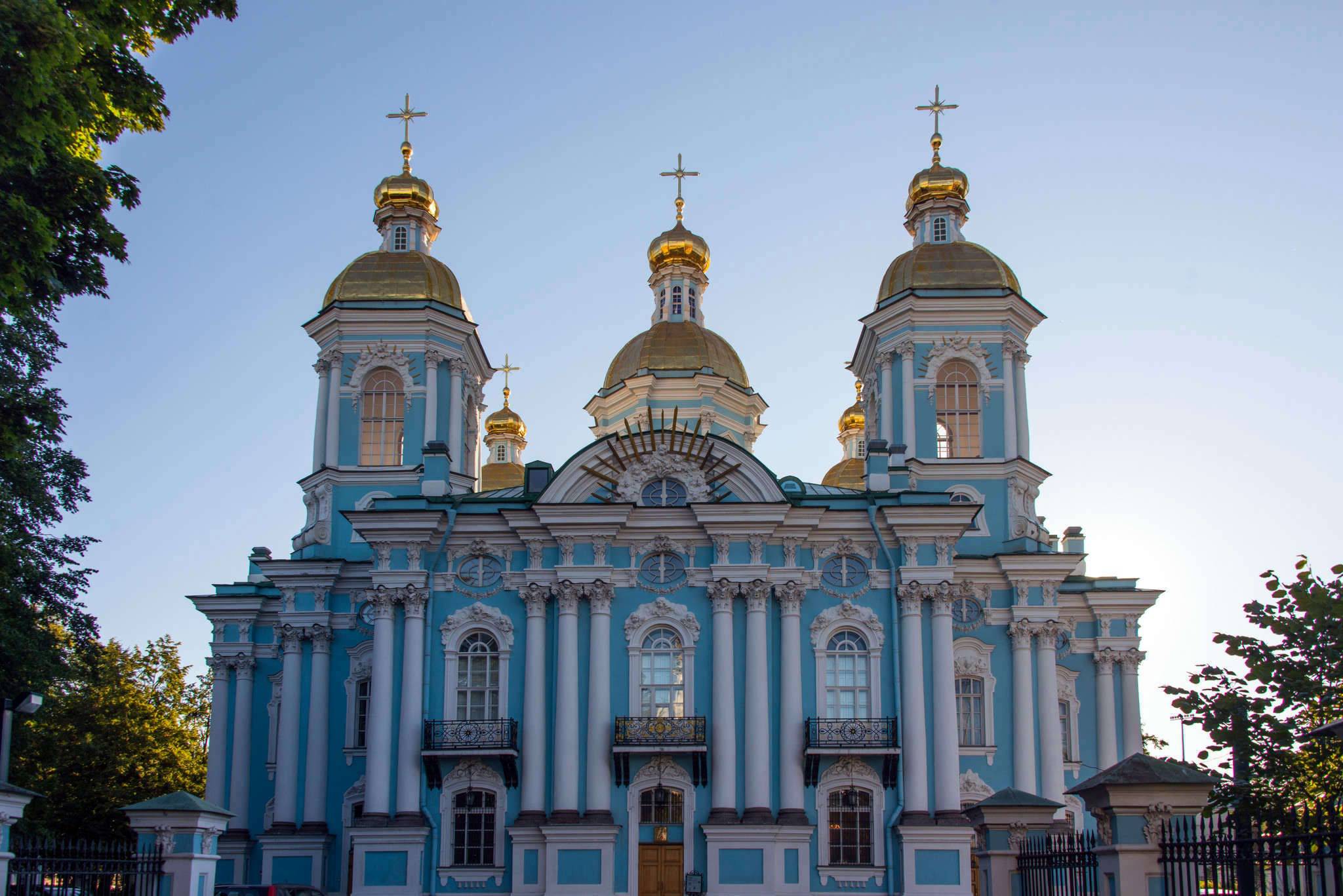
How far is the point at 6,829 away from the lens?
1383 cm

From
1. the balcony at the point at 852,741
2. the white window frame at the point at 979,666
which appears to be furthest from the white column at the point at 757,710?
the white window frame at the point at 979,666

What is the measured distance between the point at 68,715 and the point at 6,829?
81.0 feet

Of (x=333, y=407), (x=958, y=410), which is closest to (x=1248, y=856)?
(x=958, y=410)

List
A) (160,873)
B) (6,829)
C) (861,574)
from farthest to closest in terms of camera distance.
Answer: (861,574)
(160,873)
(6,829)

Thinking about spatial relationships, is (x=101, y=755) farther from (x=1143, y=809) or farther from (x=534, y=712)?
(x=1143, y=809)

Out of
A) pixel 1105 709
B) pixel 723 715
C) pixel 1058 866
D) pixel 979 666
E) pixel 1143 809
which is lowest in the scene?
pixel 1058 866

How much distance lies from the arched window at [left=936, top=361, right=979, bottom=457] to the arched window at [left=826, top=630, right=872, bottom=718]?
261 inches

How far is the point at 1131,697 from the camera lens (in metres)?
33.3

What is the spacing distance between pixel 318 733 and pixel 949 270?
17654 millimetres

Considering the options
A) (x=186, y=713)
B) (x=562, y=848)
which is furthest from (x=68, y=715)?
(x=562, y=848)

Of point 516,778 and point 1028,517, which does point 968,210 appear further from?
point 516,778

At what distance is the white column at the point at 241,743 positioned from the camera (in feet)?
105

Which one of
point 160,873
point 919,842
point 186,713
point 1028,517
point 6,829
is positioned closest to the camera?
point 6,829

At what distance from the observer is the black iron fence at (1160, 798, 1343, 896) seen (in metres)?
9.23
